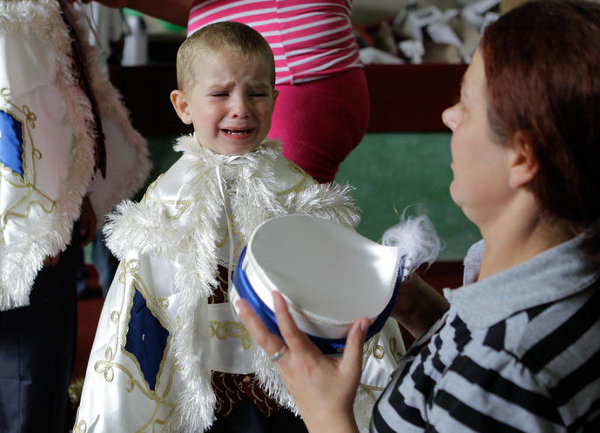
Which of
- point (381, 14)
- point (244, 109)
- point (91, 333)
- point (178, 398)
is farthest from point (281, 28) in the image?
point (381, 14)

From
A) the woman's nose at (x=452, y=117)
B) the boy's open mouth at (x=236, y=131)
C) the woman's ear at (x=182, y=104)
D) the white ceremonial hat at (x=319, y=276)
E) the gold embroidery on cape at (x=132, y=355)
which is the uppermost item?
the woman's nose at (x=452, y=117)

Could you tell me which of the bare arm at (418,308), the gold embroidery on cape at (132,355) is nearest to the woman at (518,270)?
the bare arm at (418,308)

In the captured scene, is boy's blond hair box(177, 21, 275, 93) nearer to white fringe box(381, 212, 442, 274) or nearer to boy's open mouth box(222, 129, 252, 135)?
boy's open mouth box(222, 129, 252, 135)

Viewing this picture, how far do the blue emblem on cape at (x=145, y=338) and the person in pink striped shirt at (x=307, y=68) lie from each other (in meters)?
0.36

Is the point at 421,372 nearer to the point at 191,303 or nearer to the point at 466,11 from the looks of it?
the point at 191,303

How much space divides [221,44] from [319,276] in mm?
385

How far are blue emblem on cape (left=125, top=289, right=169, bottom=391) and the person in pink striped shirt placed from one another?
0.36 metres

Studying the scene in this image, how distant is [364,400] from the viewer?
0.97 meters

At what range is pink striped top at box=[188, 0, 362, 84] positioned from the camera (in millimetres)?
1072

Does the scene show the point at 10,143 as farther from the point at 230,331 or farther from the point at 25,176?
the point at 230,331

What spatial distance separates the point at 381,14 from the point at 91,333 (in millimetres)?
1982

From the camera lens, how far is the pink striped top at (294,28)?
1.07 meters

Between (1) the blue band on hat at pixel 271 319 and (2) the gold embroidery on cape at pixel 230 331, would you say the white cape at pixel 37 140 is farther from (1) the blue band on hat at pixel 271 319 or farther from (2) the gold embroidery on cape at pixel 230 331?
(1) the blue band on hat at pixel 271 319

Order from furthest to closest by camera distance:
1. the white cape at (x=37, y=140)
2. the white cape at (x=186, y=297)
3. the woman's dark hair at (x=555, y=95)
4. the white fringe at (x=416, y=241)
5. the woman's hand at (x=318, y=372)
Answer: the white cape at (x=37, y=140) → the white cape at (x=186, y=297) → the white fringe at (x=416, y=241) → the woman's hand at (x=318, y=372) → the woman's dark hair at (x=555, y=95)
